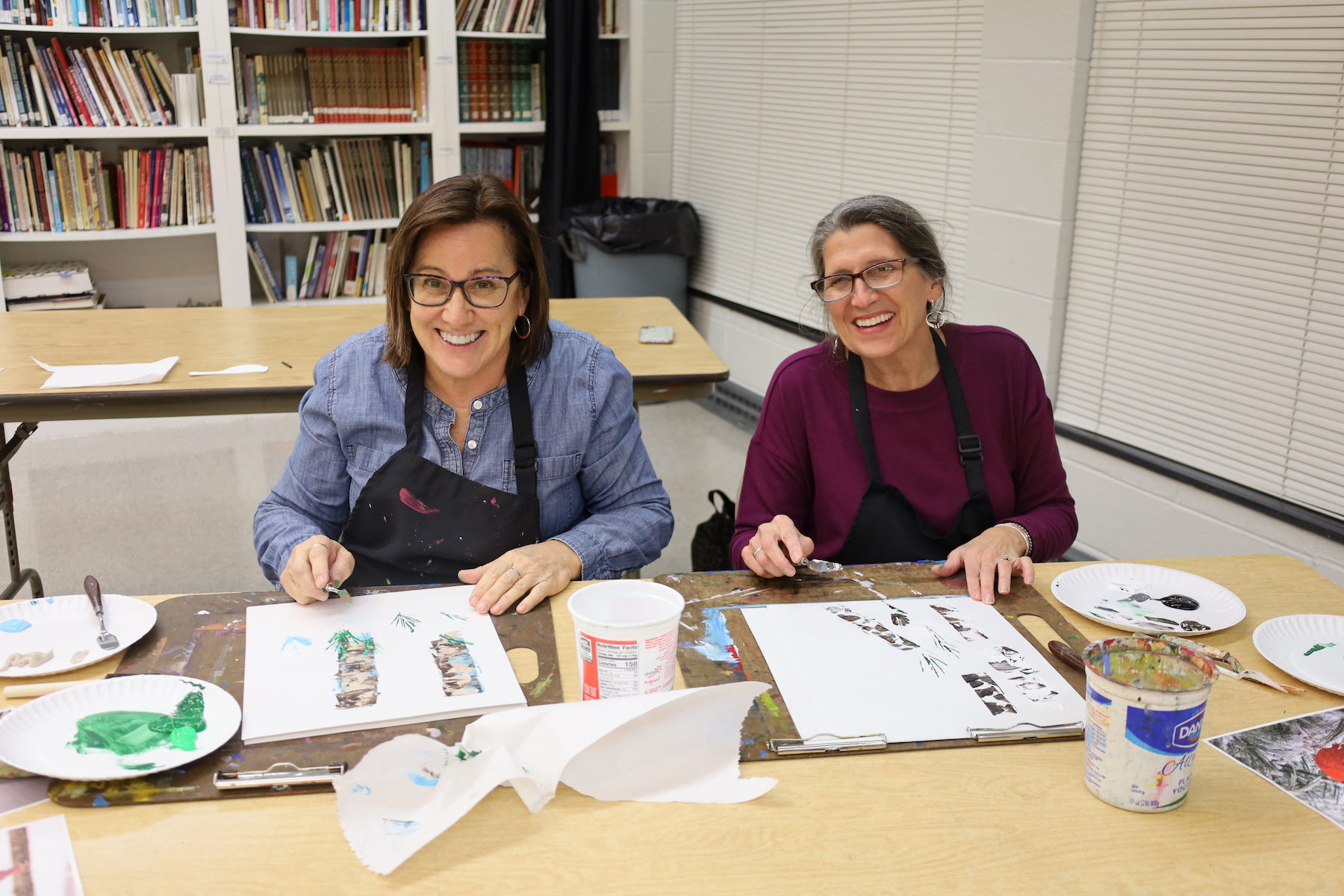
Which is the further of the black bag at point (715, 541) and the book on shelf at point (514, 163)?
the book on shelf at point (514, 163)

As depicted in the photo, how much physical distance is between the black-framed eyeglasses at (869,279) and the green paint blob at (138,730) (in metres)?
1.10

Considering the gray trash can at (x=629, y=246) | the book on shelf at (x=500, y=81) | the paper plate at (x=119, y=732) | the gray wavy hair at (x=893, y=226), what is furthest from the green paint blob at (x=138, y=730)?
the book on shelf at (x=500, y=81)

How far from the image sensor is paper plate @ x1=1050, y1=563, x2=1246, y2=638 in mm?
1416

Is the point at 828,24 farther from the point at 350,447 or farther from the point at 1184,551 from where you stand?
the point at 350,447

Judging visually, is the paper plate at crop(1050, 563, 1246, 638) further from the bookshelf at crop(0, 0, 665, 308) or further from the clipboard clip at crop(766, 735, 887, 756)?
the bookshelf at crop(0, 0, 665, 308)

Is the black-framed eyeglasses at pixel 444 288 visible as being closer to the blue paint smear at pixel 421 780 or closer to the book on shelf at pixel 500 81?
the blue paint smear at pixel 421 780

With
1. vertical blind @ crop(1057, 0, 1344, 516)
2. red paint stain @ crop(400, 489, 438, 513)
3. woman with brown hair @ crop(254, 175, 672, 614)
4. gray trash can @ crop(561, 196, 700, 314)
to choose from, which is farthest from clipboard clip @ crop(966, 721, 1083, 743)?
gray trash can @ crop(561, 196, 700, 314)

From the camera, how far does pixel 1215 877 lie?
955 mm

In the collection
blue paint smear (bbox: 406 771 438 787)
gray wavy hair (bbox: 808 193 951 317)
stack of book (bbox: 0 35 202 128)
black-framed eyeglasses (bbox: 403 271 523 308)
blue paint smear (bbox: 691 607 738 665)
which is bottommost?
blue paint smear (bbox: 406 771 438 787)

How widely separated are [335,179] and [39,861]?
14.1ft

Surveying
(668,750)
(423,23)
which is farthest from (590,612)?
(423,23)

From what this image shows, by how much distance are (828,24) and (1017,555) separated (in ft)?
9.94

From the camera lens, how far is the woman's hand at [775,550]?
1.50m

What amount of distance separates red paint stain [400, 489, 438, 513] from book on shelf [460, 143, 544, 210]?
3.77m
